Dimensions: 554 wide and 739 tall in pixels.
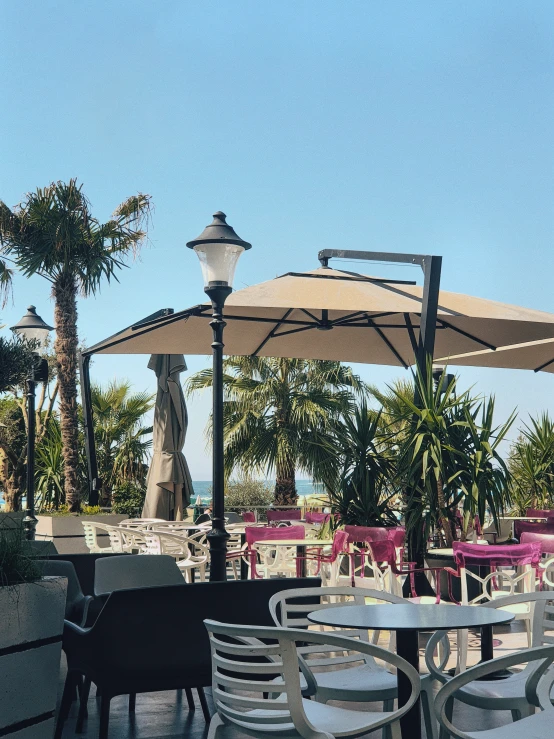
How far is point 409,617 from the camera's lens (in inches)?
127

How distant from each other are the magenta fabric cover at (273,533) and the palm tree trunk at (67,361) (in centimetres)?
615

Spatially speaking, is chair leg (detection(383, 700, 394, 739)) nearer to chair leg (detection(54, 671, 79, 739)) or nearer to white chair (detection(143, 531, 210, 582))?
chair leg (detection(54, 671, 79, 739))

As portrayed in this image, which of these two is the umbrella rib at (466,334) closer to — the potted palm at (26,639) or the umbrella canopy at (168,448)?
the umbrella canopy at (168,448)

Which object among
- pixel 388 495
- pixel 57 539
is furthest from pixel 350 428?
pixel 57 539

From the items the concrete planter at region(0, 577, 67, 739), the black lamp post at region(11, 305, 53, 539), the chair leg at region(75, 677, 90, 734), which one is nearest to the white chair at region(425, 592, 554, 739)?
the concrete planter at region(0, 577, 67, 739)

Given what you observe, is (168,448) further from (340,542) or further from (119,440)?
(119,440)

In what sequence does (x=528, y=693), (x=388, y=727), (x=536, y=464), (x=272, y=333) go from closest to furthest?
A: (x=528, y=693) < (x=388, y=727) < (x=272, y=333) < (x=536, y=464)

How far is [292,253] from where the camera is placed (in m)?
34.8

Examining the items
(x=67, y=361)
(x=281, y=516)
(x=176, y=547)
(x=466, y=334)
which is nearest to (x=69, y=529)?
(x=281, y=516)

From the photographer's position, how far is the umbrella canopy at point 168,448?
10.5m

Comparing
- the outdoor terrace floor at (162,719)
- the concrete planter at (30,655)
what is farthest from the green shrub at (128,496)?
the concrete planter at (30,655)

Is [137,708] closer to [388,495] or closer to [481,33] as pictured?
[388,495]

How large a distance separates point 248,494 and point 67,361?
9.79 meters

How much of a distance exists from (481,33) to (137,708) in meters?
13.7
